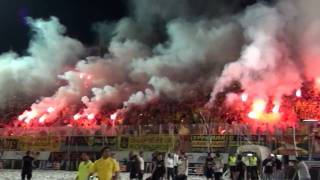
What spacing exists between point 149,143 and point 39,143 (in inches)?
398

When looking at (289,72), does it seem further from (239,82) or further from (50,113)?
(50,113)

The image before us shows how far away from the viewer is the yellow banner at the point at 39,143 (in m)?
44.9

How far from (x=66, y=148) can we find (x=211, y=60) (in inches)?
629

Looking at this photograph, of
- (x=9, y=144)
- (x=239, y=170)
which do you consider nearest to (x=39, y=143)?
(x=9, y=144)

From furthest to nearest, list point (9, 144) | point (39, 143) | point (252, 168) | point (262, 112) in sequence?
point (9, 144) < point (262, 112) < point (39, 143) < point (252, 168)

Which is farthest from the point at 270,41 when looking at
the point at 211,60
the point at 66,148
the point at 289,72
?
the point at 66,148

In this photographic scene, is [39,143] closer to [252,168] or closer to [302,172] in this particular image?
[252,168]

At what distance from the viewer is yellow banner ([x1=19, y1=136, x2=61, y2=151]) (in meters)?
44.9

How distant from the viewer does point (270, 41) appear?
4503cm

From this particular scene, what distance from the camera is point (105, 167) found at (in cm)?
1324

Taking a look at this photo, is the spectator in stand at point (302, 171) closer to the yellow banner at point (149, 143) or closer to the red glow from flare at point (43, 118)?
the yellow banner at point (149, 143)

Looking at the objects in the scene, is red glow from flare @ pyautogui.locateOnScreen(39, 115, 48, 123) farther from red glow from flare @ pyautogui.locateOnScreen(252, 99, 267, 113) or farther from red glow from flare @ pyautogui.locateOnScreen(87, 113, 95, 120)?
red glow from flare @ pyautogui.locateOnScreen(252, 99, 267, 113)

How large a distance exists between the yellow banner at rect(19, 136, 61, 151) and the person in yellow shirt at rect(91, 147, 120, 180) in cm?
3200

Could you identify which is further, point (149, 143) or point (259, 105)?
point (259, 105)
